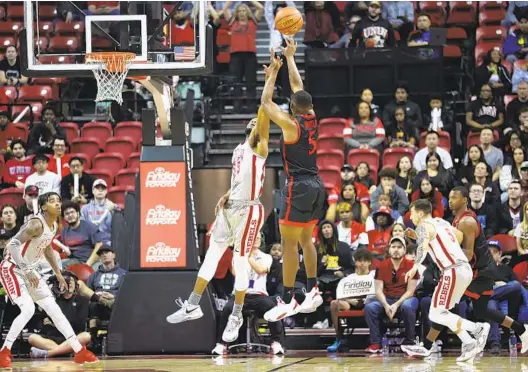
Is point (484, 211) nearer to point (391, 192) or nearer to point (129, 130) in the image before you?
point (391, 192)

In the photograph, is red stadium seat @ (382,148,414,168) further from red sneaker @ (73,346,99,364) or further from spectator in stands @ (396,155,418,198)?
red sneaker @ (73,346,99,364)

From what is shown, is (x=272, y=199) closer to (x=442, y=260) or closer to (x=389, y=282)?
(x=389, y=282)

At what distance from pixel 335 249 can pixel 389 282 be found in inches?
37.9

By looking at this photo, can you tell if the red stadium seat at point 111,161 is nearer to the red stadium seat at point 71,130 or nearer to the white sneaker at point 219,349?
the red stadium seat at point 71,130

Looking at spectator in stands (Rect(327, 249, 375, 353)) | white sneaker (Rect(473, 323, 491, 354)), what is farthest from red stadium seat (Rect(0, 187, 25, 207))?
white sneaker (Rect(473, 323, 491, 354))

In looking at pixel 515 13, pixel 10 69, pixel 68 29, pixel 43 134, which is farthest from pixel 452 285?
pixel 68 29

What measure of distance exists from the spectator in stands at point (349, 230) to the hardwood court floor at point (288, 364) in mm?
2210

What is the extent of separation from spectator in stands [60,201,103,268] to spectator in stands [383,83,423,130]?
4839 mm

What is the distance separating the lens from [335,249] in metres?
14.0

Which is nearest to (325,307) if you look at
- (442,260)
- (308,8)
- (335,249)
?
(335,249)

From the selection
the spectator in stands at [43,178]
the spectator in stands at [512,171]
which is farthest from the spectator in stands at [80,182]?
the spectator in stands at [512,171]

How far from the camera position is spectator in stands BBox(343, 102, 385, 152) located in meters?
16.4

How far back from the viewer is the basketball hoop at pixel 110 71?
11461 millimetres

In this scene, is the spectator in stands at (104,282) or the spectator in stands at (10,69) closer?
the spectator in stands at (104,282)
